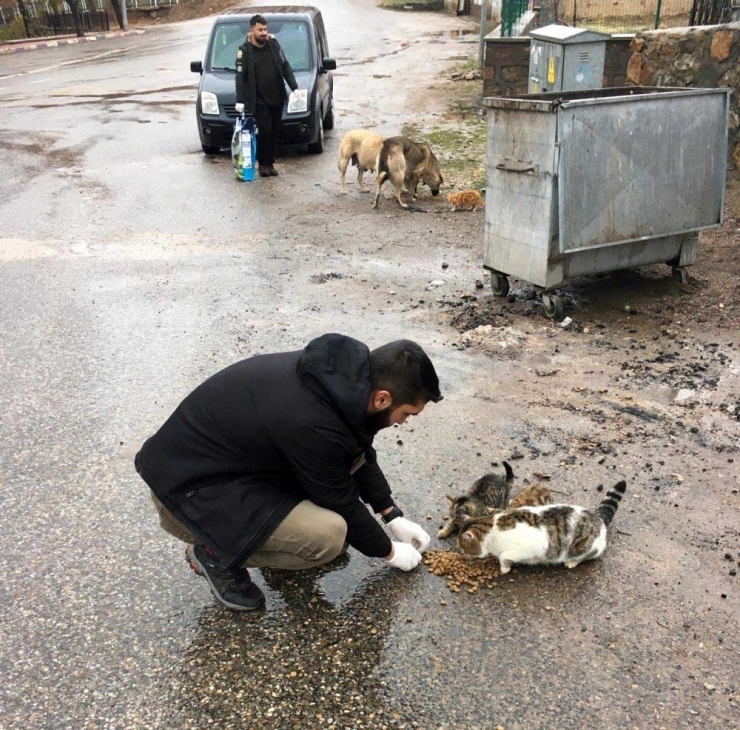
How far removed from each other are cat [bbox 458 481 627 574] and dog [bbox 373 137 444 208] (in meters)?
6.96

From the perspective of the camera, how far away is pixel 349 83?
20.1 meters

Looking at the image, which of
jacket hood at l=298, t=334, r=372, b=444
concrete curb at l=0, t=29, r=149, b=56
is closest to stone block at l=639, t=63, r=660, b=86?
jacket hood at l=298, t=334, r=372, b=444

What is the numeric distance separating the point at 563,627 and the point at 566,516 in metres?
0.51

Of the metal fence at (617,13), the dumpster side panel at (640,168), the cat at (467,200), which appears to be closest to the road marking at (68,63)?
the metal fence at (617,13)

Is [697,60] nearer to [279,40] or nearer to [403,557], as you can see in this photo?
[279,40]

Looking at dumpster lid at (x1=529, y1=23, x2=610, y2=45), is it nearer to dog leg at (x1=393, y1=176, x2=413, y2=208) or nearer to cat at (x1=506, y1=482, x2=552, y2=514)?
dog leg at (x1=393, y1=176, x2=413, y2=208)

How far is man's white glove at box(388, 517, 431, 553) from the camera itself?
3506 mm

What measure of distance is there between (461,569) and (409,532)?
0.30 m

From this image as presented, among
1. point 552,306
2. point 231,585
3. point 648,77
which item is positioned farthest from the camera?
point 648,77

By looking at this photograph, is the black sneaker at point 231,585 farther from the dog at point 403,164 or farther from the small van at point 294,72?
the small van at point 294,72

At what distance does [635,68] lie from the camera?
380 inches

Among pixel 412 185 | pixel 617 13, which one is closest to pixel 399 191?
pixel 412 185

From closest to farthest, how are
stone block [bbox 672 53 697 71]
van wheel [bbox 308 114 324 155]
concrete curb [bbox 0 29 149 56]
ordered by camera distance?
1. stone block [bbox 672 53 697 71]
2. van wheel [bbox 308 114 324 155]
3. concrete curb [bbox 0 29 149 56]

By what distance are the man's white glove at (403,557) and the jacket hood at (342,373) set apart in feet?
2.54
